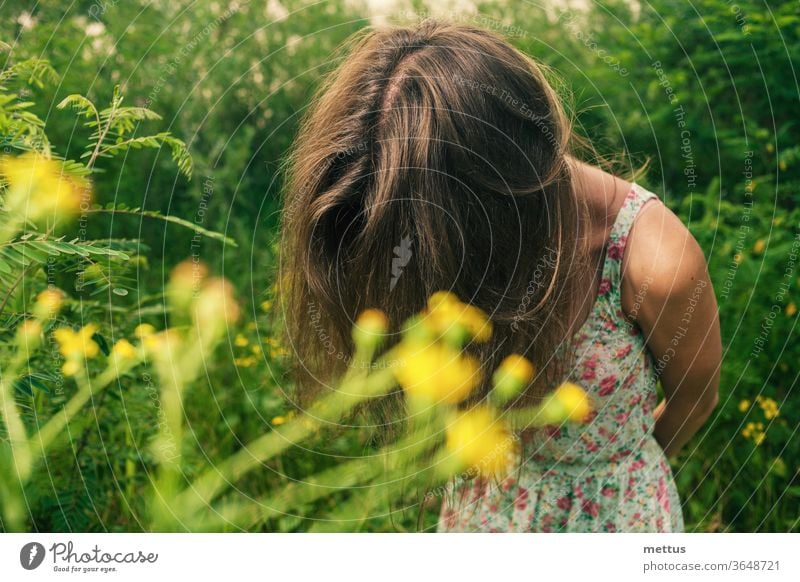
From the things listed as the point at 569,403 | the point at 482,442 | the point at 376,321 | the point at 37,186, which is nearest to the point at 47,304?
the point at 37,186

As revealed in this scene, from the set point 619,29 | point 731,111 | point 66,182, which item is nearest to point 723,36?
point 731,111

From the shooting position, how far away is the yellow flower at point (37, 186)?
0.72 m

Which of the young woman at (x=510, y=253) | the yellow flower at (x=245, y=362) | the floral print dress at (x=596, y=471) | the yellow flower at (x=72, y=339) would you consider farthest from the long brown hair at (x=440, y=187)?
the yellow flower at (x=245, y=362)

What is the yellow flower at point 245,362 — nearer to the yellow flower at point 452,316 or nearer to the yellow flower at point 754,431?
the yellow flower at point 452,316

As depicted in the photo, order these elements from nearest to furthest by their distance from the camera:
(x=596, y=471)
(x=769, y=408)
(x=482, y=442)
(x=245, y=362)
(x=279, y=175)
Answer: (x=482, y=442) < (x=596, y=471) < (x=769, y=408) < (x=245, y=362) < (x=279, y=175)

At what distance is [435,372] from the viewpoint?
745 millimetres

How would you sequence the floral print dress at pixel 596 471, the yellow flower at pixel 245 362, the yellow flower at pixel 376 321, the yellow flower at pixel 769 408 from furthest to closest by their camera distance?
the yellow flower at pixel 245 362, the yellow flower at pixel 769 408, the floral print dress at pixel 596 471, the yellow flower at pixel 376 321

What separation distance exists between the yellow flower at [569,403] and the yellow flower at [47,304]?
0.62 m

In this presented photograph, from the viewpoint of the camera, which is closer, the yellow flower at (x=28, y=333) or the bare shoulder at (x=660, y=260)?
the yellow flower at (x=28, y=333)

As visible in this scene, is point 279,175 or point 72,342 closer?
point 72,342

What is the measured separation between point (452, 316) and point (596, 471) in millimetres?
450

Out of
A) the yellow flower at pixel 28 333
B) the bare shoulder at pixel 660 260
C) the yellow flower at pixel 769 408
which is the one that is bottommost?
the yellow flower at pixel 769 408

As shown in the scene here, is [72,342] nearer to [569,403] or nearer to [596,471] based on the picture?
[569,403]

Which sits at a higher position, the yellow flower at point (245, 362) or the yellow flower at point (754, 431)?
the yellow flower at point (245, 362)
